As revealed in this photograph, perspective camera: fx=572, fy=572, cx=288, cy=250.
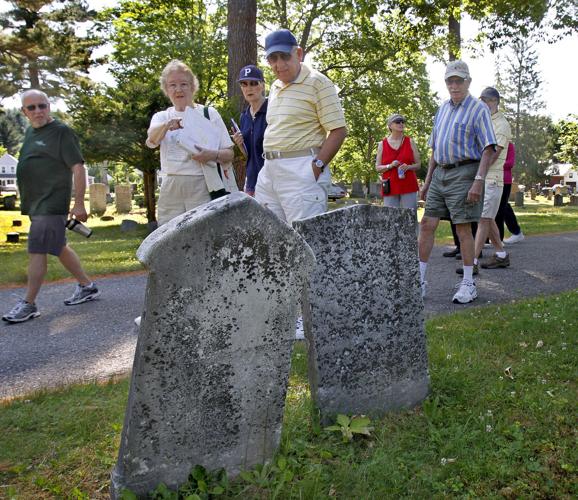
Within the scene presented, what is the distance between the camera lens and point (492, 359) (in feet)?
Result: 13.0

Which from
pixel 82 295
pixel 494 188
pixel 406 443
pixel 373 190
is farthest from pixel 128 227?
pixel 373 190

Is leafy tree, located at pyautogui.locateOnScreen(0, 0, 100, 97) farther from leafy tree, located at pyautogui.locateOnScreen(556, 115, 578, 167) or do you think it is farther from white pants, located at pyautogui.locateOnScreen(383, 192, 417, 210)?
leafy tree, located at pyautogui.locateOnScreen(556, 115, 578, 167)

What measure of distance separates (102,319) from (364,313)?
10.4 feet

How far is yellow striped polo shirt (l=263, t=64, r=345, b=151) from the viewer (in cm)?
423

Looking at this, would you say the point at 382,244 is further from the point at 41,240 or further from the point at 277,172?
the point at 41,240

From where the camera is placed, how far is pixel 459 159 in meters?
5.38

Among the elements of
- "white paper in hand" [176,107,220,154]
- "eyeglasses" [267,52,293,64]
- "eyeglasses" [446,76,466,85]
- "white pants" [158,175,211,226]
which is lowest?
"white pants" [158,175,211,226]

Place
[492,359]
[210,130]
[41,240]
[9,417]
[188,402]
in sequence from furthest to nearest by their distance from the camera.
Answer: [41,240], [210,130], [492,359], [9,417], [188,402]

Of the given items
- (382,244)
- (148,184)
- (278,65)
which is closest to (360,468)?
(382,244)

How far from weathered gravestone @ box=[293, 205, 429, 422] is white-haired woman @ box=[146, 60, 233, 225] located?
1.94m

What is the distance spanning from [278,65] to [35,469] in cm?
304

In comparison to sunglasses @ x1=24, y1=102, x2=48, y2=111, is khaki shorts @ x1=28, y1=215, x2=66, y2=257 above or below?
below

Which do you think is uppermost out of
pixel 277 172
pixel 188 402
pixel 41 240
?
pixel 277 172

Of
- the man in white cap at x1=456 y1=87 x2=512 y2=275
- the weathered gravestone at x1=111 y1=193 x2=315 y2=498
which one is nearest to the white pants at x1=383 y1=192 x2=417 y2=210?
the man in white cap at x1=456 y1=87 x2=512 y2=275
